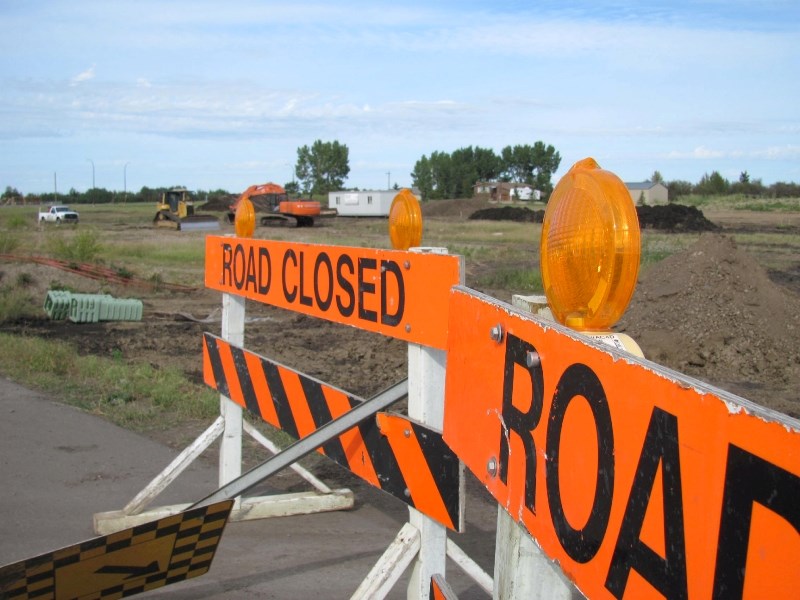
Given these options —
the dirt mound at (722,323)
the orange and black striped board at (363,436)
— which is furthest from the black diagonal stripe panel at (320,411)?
the dirt mound at (722,323)

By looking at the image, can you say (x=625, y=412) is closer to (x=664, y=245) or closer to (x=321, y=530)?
(x=321, y=530)

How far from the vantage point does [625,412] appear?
1.21 meters

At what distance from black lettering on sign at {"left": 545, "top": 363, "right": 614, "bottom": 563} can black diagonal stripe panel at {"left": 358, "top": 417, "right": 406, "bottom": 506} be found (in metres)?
1.55

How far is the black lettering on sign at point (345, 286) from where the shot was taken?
3408 mm

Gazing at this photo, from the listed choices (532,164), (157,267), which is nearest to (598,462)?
(157,267)

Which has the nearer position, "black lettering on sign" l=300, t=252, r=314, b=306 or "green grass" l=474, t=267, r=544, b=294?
"black lettering on sign" l=300, t=252, r=314, b=306

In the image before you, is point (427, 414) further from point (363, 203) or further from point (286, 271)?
point (363, 203)

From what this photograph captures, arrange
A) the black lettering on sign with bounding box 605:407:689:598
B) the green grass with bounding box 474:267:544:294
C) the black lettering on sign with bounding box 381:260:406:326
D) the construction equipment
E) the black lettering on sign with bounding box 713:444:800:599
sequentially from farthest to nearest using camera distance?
1. the construction equipment
2. the green grass with bounding box 474:267:544:294
3. the black lettering on sign with bounding box 381:260:406:326
4. the black lettering on sign with bounding box 605:407:689:598
5. the black lettering on sign with bounding box 713:444:800:599

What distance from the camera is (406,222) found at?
123 inches

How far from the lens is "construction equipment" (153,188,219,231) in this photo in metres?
51.9

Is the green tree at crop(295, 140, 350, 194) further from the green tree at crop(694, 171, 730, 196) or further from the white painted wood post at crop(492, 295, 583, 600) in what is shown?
the white painted wood post at crop(492, 295, 583, 600)

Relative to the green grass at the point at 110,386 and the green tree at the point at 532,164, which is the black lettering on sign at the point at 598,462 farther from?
the green tree at the point at 532,164

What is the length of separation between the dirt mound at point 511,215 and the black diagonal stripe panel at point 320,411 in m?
55.2

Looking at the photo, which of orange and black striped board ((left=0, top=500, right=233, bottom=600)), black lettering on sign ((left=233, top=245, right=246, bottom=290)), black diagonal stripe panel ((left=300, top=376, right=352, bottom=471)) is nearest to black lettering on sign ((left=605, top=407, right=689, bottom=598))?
orange and black striped board ((left=0, top=500, right=233, bottom=600))
